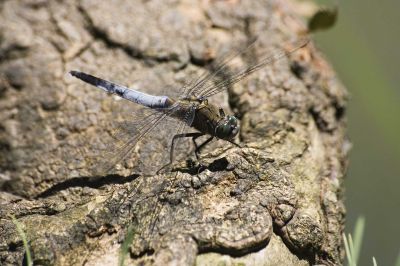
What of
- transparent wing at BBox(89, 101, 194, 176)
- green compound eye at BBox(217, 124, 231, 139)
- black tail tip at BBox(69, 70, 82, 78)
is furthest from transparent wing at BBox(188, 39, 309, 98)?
black tail tip at BBox(69, 70, 82, 78)

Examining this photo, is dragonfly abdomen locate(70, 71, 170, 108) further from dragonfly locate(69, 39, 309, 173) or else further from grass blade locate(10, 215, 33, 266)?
grass blade locate(10, 215, 33, 266)

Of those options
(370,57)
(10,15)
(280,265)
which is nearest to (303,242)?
(280,265)

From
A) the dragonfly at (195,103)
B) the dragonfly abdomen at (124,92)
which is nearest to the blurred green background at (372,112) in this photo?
the dragonfly at (195,103)

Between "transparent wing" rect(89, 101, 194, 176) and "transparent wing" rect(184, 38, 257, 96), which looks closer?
"transparent wing" rect(89, 101, 194, 176)

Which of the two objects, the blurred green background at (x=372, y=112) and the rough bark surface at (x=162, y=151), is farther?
the blurred green background at (x=372, y=112)

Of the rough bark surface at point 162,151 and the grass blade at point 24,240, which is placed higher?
the rough bark surface at point 162,151

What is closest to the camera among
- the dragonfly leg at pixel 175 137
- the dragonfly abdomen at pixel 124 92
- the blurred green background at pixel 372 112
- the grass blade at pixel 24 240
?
the grass blade at pixel 24 240

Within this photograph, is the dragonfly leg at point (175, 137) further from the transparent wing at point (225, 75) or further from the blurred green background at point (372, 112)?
the blurred green background at point (372, 112)
